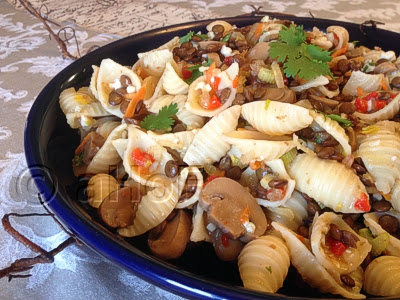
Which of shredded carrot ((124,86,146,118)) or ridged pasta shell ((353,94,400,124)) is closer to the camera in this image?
ridged pasta shell ((353,94,400,124))

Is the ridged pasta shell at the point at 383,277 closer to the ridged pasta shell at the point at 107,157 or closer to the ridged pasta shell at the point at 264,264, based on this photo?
the ridged pasta shell at the point at 264,264

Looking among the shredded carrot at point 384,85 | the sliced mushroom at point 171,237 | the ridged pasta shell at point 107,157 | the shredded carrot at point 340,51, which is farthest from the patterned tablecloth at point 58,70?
the shredded carrot at point 340,51

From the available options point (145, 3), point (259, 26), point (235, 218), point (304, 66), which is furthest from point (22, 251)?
point (145, 3)

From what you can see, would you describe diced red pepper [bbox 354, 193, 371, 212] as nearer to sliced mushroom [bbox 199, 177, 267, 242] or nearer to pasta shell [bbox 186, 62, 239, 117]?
sliced mushroom [bbox 199, 177, 267, 242]

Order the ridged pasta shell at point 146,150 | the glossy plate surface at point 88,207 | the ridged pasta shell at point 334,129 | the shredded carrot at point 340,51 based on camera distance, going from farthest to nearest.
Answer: the shredded carrot at point 340,51, the ridged pasta shell at point 146,150, the ridged pasta shell at point 334,129, the glossy plate surface at point 88,207

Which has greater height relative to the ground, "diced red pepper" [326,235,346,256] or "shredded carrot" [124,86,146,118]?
"shredded carrot" [124,86,146,118]

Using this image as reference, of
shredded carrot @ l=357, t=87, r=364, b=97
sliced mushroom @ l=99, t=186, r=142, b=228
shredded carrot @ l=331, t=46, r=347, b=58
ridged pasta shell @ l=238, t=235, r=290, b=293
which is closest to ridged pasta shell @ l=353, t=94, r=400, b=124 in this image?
shredded carrot @ l=357, t=87, r=364, b=97

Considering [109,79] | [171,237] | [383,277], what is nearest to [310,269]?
[383,277]
